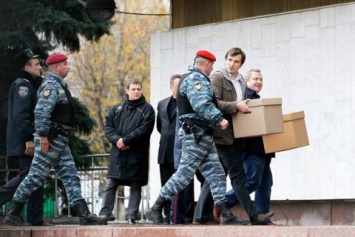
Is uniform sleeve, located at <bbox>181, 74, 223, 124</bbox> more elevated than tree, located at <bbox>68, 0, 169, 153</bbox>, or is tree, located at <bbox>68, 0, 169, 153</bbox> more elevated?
tree, located at <bbox>68, 0, 169, 153</bbox>

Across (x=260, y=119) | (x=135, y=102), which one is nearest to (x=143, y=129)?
(x=135, y=102)

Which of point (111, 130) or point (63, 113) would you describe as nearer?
point (63, 113)

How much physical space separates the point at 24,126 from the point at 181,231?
2.83 m

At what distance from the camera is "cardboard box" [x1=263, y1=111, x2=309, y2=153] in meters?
14.7

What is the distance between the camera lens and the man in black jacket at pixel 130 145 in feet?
53.1

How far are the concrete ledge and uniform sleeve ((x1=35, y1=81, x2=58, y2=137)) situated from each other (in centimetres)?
112

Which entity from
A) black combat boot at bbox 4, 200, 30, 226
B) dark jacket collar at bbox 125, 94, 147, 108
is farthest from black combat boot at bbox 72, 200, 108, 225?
dark jacket collar at bbox 125, 94, 147, 108

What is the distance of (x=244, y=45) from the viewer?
19781 mm

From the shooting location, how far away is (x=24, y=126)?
15633 mm

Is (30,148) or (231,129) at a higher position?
(231,129)

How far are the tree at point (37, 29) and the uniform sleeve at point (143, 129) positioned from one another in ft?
26.0

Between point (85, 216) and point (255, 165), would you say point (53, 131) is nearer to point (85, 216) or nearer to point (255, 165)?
point (85, 216)

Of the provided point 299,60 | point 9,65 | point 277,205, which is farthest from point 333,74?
point 9,65

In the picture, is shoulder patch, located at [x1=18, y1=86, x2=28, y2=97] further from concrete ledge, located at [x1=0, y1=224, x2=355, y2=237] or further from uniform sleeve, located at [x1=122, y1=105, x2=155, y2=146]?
concrete ledge, located at [x1=0, y1=224, x2=355, y2=237]
